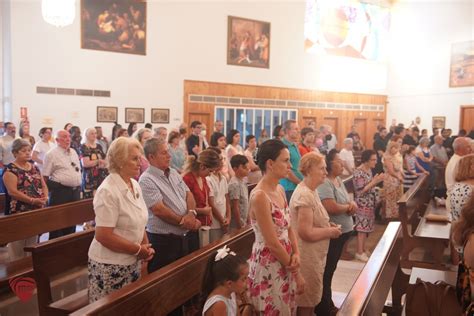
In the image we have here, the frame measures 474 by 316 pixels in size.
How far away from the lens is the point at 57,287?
15.3ft

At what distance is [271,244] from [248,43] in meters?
13.4

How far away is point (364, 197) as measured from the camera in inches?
251

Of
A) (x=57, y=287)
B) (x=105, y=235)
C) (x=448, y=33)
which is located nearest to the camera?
(x=105, y=235)

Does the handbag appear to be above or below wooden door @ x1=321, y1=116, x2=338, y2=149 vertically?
below

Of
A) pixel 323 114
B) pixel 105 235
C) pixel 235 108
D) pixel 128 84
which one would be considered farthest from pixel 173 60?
pixel 105 235

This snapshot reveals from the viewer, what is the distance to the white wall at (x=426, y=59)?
17.5 m

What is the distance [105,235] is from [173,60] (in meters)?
11.9

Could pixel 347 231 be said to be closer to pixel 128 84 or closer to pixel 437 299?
pixel 437 299

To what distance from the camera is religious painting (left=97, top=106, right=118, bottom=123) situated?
12953 millimetres

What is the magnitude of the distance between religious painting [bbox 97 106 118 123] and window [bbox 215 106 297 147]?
3599mm

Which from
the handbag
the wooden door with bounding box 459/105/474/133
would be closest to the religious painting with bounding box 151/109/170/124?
the wooden door with bounding box 459/105/474/133

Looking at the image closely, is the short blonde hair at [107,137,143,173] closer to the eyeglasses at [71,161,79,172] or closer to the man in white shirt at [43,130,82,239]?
the man in white shirt at [43,130,82,239]

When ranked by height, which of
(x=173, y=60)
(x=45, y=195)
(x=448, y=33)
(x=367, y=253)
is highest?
(x=448, y=33)

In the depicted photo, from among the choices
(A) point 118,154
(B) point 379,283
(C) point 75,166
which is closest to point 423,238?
(B) point 379,283
